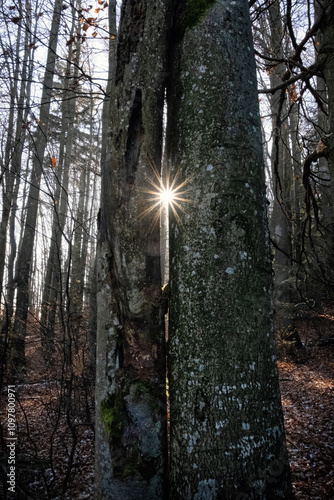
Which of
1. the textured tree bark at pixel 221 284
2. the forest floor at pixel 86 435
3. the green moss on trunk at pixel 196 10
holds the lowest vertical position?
the forest floor at pixel 86 435

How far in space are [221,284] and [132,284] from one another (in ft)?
1.84

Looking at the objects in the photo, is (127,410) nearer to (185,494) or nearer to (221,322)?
(185,494)

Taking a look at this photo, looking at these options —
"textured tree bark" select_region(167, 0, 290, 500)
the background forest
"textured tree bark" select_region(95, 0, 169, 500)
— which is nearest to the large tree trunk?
the background forest

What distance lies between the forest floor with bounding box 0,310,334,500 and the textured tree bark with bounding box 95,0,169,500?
36.7 inches

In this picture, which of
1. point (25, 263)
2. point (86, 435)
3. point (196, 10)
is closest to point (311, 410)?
point (86, 435)

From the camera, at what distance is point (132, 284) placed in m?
1.85

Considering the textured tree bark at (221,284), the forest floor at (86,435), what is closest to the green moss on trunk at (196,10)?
the textured tree bark at (221,284)

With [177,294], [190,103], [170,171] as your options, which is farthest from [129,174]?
[177,294]

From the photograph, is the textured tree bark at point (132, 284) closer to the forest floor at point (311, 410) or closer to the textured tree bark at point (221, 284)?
the textured tree bark at point (221, 284)

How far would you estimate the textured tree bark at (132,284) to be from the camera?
1.66 metres

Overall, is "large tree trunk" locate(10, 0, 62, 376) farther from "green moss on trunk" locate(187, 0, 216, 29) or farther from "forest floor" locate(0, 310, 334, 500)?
"green moss on trunk" locate(187, 0, 216, 29)

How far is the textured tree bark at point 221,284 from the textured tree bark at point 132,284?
0.12 m

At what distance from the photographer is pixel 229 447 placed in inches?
58.3

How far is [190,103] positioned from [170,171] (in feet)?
1.46
